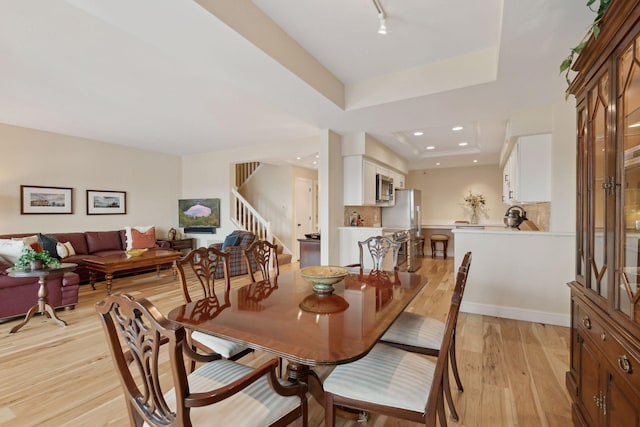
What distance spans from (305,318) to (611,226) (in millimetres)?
1426

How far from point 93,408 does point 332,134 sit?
159 inches

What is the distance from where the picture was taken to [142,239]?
5.98m

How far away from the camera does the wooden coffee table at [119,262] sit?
4.45 m

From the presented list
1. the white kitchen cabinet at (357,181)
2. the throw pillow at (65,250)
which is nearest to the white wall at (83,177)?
the throw pillow at (65,250)

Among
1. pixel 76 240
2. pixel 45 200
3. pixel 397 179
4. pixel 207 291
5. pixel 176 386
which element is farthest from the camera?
pixel 397 179

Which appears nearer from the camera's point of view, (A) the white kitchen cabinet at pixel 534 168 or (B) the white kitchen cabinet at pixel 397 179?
(A) the white kitchen cabinet at pixel 534 168

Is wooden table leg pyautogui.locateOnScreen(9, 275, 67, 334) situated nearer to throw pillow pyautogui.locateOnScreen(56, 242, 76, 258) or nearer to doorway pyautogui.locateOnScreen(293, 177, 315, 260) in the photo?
throw pillow pyautogui.locateOnScreen(56, 242, 76, 258)

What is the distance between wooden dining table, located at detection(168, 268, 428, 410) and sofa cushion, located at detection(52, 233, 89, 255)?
503 cm

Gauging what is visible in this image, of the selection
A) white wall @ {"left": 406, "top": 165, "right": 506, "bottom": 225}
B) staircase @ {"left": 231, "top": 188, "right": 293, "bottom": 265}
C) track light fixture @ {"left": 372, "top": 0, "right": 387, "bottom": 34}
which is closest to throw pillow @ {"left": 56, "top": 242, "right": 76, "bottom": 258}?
staircase @ {"left": 231, "top": 188, "right": 293, "bottom": 265}

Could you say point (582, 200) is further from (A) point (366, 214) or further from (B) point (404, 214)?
(B) point (404, 214)

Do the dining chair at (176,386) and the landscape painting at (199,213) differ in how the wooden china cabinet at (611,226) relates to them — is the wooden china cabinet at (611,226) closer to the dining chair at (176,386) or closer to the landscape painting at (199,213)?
the dining chair at (176,386)

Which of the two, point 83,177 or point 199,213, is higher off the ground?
point 83,177

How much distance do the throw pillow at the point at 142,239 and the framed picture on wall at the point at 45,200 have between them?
116 centimetres

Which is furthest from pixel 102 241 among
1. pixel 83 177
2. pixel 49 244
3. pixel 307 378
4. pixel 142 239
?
pixel 307 378
